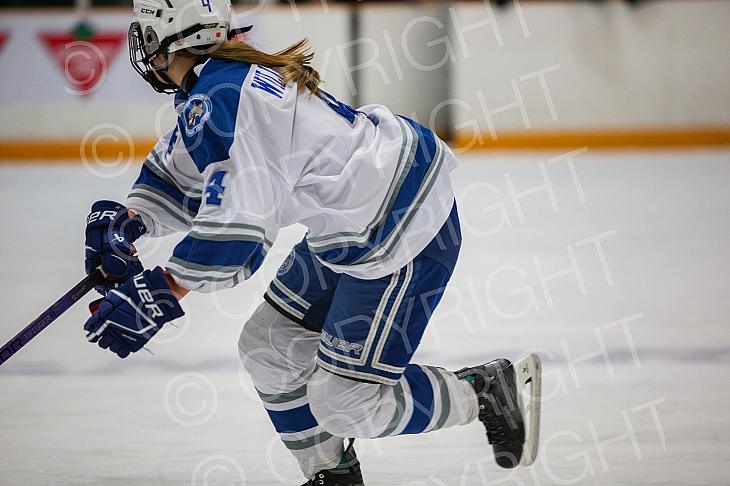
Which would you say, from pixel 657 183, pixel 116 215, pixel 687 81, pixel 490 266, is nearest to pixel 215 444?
pixel 116 215

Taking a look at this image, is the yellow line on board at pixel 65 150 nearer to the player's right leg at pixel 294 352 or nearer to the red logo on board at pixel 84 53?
the red logo on board at pixel 84 53

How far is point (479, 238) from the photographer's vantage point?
584cm

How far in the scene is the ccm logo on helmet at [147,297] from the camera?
1.83 meters

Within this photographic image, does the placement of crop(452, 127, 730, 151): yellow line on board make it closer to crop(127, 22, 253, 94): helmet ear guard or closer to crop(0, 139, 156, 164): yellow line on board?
crop(0, 139, 156, 164): yellow line on board

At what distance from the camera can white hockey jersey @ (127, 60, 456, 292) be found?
1872 mm

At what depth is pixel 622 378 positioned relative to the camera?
3.34 m

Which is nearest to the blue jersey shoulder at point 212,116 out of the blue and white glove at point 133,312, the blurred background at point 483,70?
the blue and white glove at point 133,312

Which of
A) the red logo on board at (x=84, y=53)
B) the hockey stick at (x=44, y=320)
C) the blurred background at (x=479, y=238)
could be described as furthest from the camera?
the red logo on board at (x=84, y=53)

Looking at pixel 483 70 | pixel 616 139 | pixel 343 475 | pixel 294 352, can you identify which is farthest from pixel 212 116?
pixel 616 139

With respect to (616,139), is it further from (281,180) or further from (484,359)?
(281,180)

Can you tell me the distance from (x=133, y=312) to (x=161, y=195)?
537 millimetres

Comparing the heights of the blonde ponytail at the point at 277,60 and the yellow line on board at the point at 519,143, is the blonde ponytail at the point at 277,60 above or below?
above

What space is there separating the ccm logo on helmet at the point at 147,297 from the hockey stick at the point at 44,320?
25cm

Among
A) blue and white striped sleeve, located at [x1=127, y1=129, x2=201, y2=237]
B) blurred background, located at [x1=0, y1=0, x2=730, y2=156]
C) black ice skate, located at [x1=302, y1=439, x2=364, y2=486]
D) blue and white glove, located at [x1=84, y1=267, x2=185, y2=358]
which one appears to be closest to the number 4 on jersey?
blue and white glove, located at [x1=84, y1=267, x2=185, y2=358]
